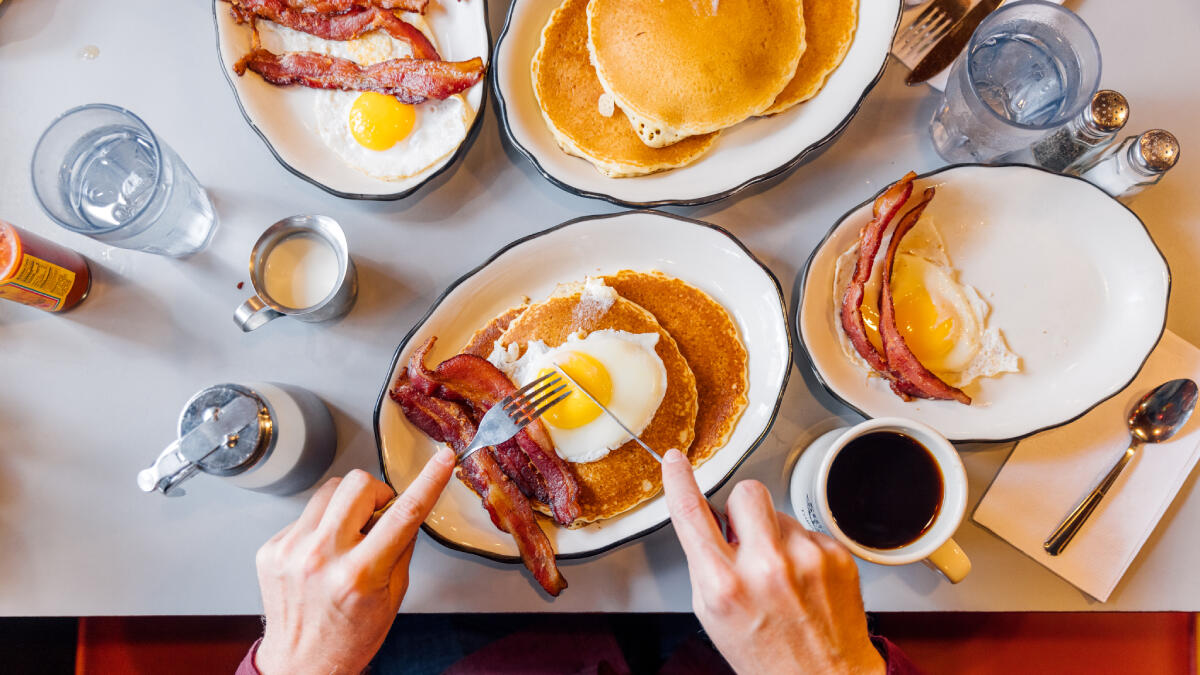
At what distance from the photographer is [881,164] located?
1623mm

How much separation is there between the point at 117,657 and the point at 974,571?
7.06 feet

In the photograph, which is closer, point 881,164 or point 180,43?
point 881,164

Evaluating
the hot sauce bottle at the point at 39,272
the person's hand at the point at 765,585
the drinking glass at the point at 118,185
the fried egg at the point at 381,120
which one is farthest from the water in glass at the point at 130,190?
the person's hand at the point at 765,585

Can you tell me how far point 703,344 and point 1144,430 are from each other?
1.00 m

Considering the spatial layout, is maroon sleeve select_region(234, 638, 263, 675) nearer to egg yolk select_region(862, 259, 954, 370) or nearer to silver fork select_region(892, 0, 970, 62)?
egg yolk select_region(862, 259, 954, 370)

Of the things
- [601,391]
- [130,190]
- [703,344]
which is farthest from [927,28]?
[130,190]

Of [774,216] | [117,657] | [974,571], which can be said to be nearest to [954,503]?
[974,571]

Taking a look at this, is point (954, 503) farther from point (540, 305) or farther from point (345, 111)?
point (345, 111)

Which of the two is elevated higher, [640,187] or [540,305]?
[640,187]

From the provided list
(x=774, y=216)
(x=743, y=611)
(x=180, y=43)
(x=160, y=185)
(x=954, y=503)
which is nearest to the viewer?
(x=743, y=611)

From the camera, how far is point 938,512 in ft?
4.28

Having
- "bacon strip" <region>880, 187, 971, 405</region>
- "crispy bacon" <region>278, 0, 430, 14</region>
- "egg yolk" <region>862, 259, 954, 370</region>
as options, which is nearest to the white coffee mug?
"bacon strip" <region>880, 187, 971, 405</region>

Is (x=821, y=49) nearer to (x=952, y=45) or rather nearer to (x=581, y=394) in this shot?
(x=952, y=45)

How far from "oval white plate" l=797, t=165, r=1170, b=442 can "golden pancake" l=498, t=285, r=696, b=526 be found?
0.98 ft
